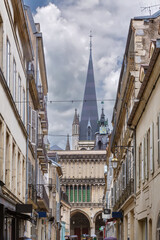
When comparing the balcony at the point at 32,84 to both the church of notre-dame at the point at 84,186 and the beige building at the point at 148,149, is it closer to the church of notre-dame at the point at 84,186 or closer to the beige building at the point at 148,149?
the beige building at the point at 148,149

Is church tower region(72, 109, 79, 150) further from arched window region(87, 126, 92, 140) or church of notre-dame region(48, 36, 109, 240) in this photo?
church of notre-dame region(48, 36, 109, 240)

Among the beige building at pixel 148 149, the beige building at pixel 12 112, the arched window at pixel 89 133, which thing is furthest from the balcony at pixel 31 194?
the arched window at pixel 89 133

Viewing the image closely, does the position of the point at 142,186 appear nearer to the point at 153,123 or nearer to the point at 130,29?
the point at 153,123

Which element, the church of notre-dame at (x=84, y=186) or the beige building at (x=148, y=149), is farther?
the church of notre-dame at (x=84, y=186)

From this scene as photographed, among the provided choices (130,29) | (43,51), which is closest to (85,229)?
(43,51)

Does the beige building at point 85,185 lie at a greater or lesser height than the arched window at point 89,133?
lesser

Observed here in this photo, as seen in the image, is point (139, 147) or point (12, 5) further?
point (139, 147)

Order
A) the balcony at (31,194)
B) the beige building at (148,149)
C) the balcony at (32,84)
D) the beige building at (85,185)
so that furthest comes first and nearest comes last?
1. the beige building at (85,185)
2. the balcony at (31,194)
3. the balcony at (32,84)
4. the beige building at (148,149)

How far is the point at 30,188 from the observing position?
3003 centimetres

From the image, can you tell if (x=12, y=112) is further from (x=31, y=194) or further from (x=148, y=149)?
(x=31, y=194)

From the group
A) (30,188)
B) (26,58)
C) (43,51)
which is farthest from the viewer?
(43,51)

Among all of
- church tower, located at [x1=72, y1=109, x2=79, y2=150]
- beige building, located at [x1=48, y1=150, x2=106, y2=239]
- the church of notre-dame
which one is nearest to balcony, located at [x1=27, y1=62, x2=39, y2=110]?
the church of notre-dame

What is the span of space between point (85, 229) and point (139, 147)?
115m

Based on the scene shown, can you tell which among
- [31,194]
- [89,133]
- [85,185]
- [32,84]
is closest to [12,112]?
[32,84]
